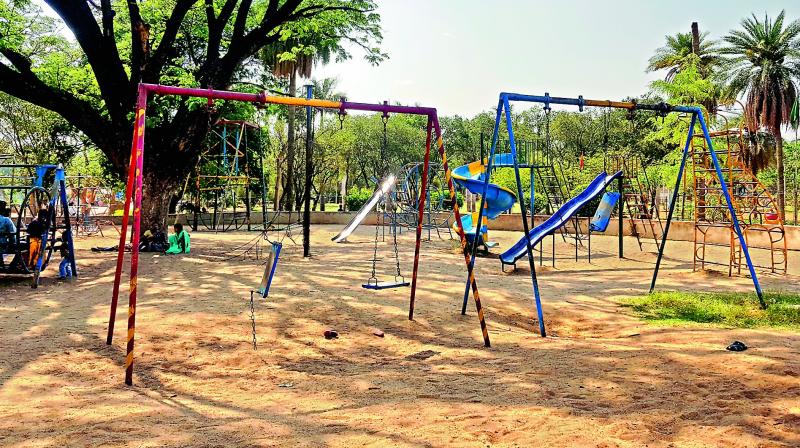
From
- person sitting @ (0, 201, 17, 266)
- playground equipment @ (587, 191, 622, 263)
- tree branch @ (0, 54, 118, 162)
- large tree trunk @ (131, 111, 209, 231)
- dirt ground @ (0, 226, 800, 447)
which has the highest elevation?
tree branch @ (0, 54, 118, 162)

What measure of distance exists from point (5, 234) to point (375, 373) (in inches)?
295

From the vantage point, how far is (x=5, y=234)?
930 cm

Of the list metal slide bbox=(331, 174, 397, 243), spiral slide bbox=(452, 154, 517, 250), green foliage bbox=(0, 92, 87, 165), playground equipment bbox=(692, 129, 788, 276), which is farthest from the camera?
green foliage bbox=(0, 92, 87, 165)

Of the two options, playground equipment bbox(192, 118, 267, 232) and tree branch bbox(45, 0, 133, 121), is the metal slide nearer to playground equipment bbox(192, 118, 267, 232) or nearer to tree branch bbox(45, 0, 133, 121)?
playground equipment bbox(192, 118, 267, 232)

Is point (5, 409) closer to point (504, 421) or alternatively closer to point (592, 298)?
point (504, 421)

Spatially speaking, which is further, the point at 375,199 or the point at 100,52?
the point at 375,199

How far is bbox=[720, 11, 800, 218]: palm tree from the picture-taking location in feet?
96.1

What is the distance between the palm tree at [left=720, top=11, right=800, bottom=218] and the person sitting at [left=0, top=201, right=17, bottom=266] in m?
31.8

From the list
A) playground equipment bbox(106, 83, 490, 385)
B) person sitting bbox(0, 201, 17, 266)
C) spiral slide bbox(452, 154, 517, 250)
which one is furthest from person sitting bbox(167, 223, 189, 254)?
playground equipment bbox(106, 83, 490, 385)

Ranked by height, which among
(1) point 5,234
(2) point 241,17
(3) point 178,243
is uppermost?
(2) point 241,17

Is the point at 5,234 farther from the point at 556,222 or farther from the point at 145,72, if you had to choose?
the point at 556,222

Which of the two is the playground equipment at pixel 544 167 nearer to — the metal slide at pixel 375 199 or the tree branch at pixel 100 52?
the metal slide at pixel 375 199

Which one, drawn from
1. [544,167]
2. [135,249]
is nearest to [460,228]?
[135,249]

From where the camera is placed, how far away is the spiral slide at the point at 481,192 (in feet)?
51.5
